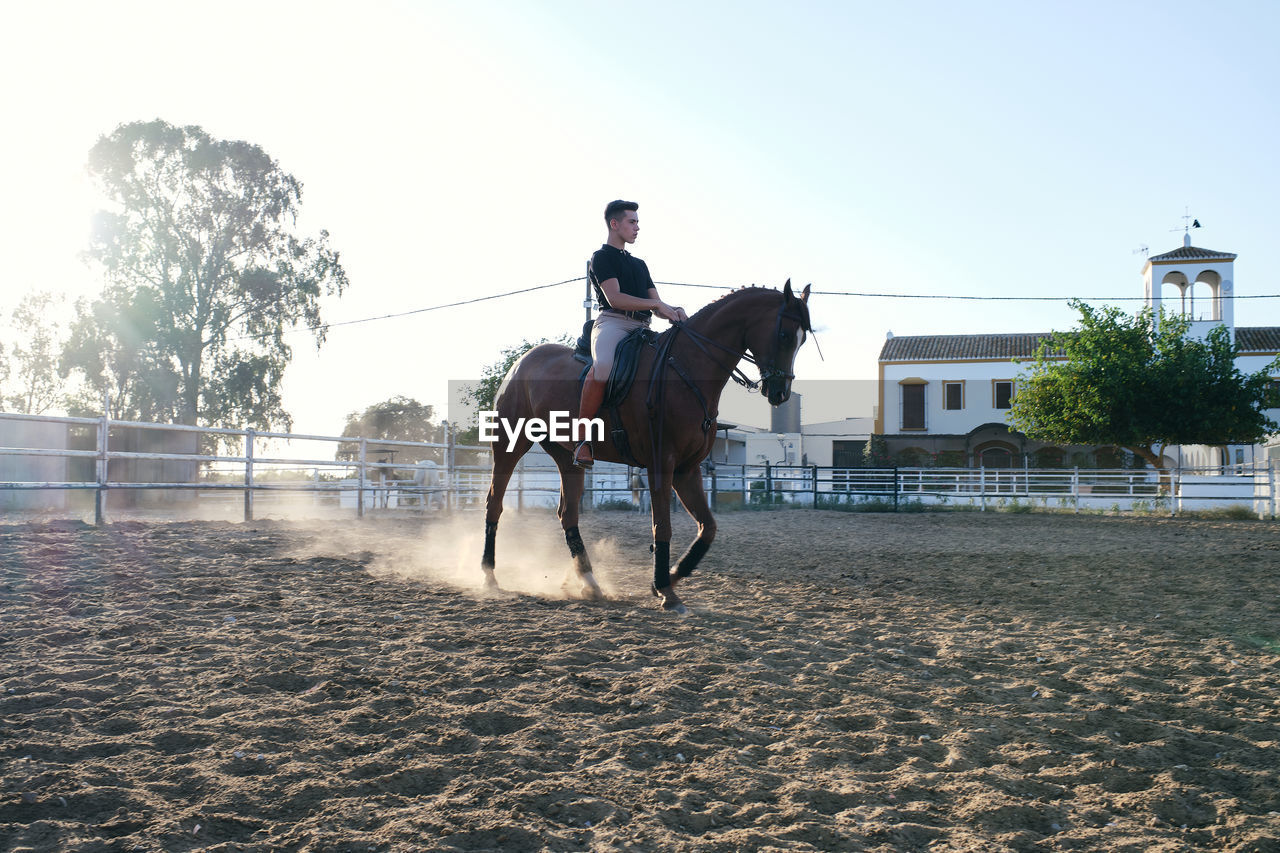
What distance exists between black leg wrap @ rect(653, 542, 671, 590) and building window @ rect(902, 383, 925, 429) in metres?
35.0

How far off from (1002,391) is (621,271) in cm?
3588

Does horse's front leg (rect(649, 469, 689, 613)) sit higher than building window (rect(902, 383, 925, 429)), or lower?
lower

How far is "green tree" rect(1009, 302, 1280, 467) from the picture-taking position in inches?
900

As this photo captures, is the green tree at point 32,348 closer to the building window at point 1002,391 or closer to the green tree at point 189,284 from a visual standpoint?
the green tree at point 189,284

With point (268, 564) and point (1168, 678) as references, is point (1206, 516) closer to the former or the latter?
point (1168, 678)

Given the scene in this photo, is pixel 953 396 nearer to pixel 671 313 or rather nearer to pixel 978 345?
pixel 978 345

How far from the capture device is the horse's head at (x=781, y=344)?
16.6 ft

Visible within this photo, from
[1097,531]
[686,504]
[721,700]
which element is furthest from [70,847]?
[1097,531]

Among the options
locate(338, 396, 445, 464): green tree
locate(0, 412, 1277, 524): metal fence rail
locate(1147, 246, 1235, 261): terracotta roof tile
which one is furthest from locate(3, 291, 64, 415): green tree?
locate(1147, 246, 1235, 261): terracotta roof tile

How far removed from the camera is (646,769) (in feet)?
7.97

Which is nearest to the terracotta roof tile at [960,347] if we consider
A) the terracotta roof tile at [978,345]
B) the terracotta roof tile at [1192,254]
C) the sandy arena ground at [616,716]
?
the terracotta roof tile at [978,345]

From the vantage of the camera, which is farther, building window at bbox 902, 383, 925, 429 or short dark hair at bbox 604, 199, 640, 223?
building window at bbox 902, 383, 925, 429

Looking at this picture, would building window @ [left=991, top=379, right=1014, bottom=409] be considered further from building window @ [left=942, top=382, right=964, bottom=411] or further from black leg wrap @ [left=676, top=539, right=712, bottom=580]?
black leg wrap @ [left=676, top=539, right=712, bottom=580]

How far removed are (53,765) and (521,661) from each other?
5.48 feet
